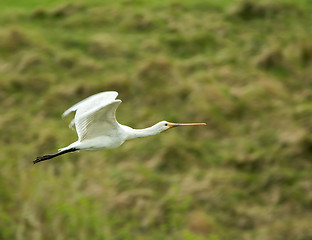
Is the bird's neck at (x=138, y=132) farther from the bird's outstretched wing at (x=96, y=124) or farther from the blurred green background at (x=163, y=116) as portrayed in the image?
the blurred green background at (x=163, y=116)

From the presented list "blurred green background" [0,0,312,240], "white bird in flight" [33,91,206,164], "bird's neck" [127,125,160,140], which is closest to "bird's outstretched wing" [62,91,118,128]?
"white bird in flight" [33,91,206,164]

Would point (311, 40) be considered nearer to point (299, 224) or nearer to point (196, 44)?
point (196, 44)

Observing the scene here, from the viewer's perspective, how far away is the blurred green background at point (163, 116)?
40.9 ft

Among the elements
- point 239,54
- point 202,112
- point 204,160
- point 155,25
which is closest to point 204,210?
point 204,160

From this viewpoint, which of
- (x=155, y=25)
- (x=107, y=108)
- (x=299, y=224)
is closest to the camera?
(x=107, y=108)

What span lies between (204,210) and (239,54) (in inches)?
176

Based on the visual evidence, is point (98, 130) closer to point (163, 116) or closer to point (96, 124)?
point (96, 124)

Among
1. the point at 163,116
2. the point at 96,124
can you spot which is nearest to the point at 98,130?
the point at 96,124

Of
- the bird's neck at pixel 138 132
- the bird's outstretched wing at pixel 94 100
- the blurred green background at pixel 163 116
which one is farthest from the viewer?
the blurred green background at pixel 163 116

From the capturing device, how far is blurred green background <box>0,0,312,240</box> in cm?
1247

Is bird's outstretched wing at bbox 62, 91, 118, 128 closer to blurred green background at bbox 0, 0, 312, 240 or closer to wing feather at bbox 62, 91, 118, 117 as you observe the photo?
wing feather at bbox 62, 91, 118, 117

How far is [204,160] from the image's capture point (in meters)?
14.6

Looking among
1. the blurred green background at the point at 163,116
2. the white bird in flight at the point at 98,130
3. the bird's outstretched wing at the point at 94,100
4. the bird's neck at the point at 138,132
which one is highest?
the bird's outstretched wing at the point at 94,100

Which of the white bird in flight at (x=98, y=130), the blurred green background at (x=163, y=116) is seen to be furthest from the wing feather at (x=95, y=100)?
the blurred green background at (x=163, y=116)
